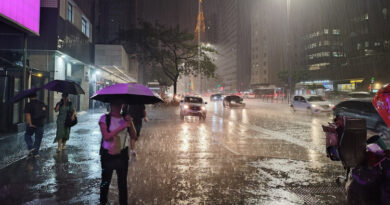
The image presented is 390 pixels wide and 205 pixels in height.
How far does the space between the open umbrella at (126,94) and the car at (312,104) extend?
811 inches

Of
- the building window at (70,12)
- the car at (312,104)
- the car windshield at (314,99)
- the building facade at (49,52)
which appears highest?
the building window at (70,12)

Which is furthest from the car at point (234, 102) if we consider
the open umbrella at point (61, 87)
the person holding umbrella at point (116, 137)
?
the person holding umbrella at point (116, 137)

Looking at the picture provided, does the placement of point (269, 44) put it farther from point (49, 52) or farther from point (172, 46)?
point (49, 52)

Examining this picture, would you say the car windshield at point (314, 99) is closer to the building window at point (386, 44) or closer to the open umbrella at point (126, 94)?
Answer: the open umbrella at point (126, 94)

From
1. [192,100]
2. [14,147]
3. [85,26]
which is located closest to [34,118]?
[14,147]

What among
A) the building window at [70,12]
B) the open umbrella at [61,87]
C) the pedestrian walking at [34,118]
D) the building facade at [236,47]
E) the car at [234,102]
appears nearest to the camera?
the pedestrian walking at [34,118]

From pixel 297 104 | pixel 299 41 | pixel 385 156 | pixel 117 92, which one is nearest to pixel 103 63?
pixel 297 104

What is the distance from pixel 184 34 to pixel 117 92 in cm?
3404

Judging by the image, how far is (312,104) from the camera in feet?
74.7

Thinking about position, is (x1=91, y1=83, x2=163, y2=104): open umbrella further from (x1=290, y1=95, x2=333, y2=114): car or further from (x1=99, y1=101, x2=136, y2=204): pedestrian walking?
(x1=290, y1=95, x2=333, y2=114): car

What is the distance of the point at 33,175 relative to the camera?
5.91 m

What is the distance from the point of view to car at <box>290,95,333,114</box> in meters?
22.2

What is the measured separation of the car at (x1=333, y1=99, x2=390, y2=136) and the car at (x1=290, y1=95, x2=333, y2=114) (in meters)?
7.71

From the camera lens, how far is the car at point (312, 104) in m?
22.2
